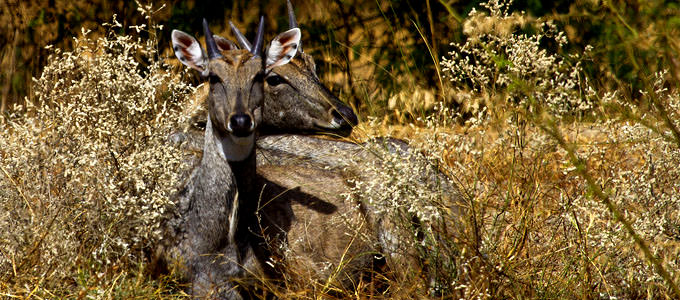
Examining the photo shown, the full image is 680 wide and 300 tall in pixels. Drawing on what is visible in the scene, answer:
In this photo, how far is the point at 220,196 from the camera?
5355 millimetres

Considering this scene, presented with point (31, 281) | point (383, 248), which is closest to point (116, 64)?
point (31, 281)

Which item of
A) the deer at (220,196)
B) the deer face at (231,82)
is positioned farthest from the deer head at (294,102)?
the deer at (220,196)

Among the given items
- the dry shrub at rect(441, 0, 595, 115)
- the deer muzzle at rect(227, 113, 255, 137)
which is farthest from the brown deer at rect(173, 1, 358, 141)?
the deer muzzle at rect(227, 113, 255, 137)

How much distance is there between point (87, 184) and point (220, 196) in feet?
2.54

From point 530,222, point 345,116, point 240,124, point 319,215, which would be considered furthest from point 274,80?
point 530,222

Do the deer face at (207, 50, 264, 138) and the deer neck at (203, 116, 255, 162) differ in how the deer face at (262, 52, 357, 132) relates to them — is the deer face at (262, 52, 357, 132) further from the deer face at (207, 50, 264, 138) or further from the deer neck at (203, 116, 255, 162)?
the deer neck at (203, 116, 255, 162)

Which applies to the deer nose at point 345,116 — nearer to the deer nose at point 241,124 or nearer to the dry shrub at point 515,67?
the dry shrub at point 515,67

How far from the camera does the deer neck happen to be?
532 centimetres

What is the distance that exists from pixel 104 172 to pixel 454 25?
197 inches

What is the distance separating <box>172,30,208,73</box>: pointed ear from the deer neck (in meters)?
0.55

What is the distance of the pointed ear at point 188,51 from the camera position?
570 centimetres

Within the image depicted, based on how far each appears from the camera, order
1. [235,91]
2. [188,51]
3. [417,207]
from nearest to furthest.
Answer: [417,207]
[235,91]
[188,51]

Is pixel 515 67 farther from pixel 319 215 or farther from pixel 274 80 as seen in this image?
pixel 274 80

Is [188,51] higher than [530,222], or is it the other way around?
[188,51]
